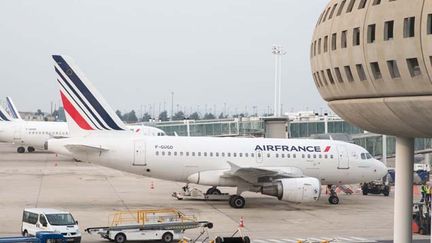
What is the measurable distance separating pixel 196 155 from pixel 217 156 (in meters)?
1.20

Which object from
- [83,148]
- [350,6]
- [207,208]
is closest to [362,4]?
[350,6]

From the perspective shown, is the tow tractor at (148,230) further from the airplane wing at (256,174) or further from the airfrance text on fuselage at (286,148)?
the airfrance text on fuselage at (286,148)

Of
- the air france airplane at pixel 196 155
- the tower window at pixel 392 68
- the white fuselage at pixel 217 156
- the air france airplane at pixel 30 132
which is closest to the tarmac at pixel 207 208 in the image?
the air france airplane at pixel 196 155

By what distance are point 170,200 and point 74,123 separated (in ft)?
24.3

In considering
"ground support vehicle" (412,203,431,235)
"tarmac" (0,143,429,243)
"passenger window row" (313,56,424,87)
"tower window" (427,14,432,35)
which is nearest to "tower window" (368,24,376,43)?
"passenger window row" (313,56,424,87)

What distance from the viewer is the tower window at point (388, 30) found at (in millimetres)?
15664

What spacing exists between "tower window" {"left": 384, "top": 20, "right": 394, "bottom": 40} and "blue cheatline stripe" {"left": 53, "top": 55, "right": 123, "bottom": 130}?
23827 mm

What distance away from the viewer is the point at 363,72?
16.7 m

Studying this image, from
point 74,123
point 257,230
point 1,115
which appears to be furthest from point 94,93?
point 1,115

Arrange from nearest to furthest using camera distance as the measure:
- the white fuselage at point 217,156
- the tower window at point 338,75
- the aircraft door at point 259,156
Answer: the tower window at point 338,75 → the white fuselage at point 217,156 → the aircraft door at point 259,156

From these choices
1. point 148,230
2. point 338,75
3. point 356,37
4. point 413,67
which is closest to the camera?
point 413,67

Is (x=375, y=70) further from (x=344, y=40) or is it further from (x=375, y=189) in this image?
(x=375, y=189)

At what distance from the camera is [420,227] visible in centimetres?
3136

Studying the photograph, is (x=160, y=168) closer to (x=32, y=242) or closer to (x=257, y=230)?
(x=257, y=230)
